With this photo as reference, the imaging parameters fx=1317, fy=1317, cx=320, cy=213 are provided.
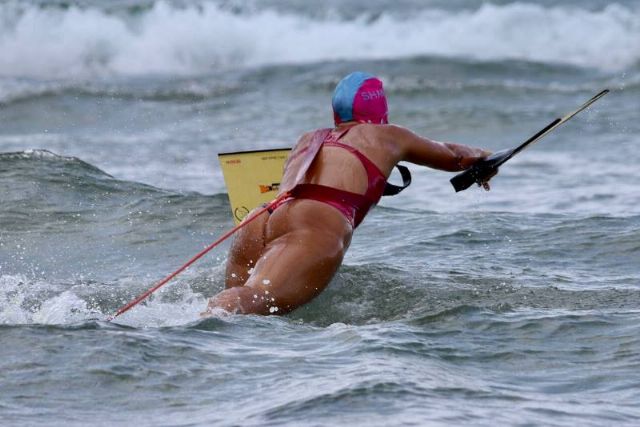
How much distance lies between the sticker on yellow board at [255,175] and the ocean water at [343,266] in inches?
21.1

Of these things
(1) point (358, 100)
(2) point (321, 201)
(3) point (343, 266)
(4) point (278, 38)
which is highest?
(4) point (278, 38)

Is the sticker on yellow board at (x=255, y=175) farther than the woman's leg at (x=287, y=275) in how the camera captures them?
Yes

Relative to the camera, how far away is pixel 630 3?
27.3 m

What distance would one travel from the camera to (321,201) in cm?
714

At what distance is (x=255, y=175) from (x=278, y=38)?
57.7 feet

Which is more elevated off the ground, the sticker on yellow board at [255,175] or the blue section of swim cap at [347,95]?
the blue section of swim cap at [347,95]

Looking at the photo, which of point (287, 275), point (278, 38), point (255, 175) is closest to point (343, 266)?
point (255, 175)

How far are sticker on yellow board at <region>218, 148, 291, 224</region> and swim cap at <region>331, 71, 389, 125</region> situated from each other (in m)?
0.98

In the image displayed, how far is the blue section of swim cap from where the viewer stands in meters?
7.48

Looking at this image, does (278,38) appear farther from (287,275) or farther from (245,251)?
(287,275)

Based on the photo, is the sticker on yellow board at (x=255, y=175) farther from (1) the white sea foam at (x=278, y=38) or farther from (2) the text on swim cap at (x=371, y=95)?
(1) the white sea foam at (x=278, y=38)

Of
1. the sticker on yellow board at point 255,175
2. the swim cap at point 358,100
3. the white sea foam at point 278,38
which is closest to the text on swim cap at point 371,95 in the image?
the swim cap at point 358,100

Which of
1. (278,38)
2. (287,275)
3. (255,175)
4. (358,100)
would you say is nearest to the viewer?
(287,275)

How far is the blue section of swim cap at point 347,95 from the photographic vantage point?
748 centimetres
